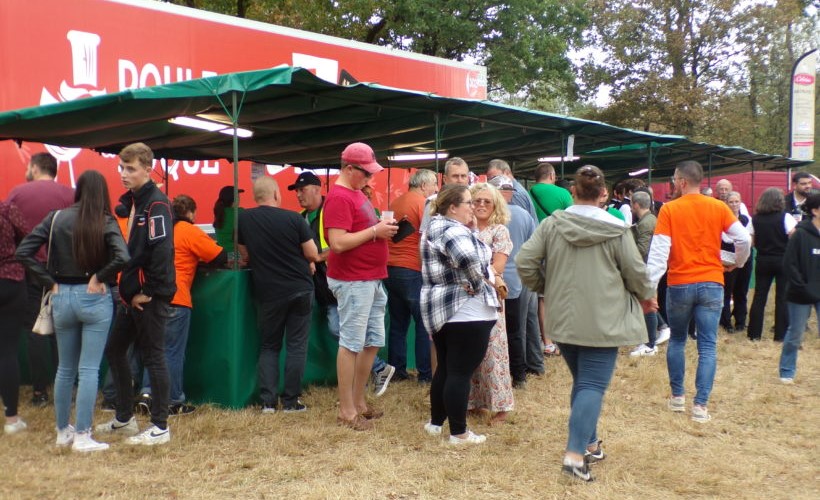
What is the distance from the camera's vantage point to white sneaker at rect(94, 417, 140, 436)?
4.64 metres

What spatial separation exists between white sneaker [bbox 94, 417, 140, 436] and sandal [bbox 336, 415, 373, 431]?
1.31 m

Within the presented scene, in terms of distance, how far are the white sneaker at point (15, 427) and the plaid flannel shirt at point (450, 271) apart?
2756mm

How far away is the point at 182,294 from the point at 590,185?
2.92 meters

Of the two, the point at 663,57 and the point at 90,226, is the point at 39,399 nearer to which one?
the point at 90,226

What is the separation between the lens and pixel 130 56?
817 centimetres

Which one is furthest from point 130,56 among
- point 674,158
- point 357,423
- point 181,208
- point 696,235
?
point 674,158

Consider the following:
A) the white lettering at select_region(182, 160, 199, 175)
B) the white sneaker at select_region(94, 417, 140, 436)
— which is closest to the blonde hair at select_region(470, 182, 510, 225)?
the white sneaker at select_region(94, 417, 140, 436)

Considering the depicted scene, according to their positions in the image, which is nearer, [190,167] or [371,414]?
[371,414]

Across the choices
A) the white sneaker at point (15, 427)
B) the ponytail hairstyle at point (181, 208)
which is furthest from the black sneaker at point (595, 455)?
the white sneaker at point (15, 427)

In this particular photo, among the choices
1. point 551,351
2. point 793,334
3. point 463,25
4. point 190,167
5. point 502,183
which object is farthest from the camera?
point 463,25

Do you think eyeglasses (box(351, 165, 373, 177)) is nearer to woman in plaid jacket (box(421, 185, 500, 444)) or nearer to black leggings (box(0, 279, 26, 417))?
woman in plaid jacket (box(421, 185, 500, 444))

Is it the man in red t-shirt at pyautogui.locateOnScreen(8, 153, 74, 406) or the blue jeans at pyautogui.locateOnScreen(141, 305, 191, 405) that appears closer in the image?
the blue jeans at pyautogui.locateOnScreen(141, 305, 191, 405)

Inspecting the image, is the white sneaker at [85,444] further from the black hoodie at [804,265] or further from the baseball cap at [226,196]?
the black hoodie at [804,265]

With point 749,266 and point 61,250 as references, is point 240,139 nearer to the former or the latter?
point 61,250
